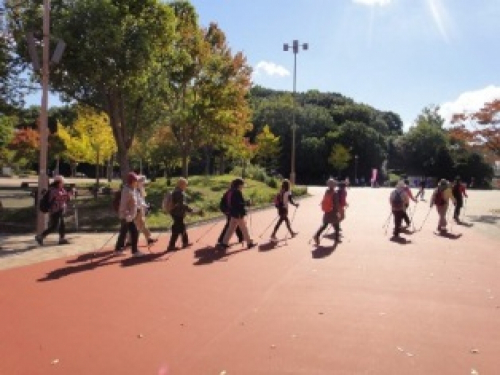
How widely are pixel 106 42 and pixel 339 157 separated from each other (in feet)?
188

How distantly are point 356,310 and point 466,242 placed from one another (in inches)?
336

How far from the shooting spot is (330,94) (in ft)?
310

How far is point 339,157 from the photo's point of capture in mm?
72188

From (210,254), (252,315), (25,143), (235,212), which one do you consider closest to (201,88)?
(235,212)

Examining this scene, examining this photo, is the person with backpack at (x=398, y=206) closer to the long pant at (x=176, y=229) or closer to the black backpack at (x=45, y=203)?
the long pant at (x=176, y=229)

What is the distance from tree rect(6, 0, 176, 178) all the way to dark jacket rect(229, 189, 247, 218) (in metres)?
7.16

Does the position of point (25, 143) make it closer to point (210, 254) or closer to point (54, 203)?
point (54, 203)

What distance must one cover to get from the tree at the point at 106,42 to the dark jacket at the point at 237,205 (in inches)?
282

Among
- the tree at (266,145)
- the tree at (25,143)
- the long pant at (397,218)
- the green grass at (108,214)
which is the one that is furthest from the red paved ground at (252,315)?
the tree at (266,145)

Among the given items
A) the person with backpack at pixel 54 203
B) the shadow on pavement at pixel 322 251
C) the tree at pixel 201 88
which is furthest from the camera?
the tree at pixel 201 88

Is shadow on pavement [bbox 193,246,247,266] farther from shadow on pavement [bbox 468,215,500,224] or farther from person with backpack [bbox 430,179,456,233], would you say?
shadow on pavement [bbox 468,215,500,224]

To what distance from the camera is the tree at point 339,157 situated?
7219 cm

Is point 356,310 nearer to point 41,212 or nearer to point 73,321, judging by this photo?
point 73,321

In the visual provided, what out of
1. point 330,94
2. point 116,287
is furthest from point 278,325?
point 330,94
